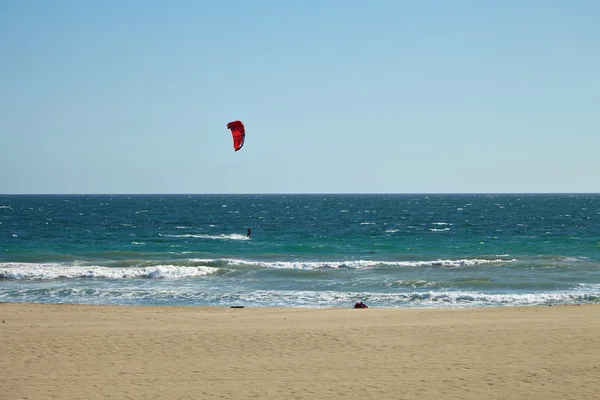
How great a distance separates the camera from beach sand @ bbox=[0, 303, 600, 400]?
393 inches

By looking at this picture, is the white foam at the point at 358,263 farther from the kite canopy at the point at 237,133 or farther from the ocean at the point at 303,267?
the kite canopy at the point at 237,133

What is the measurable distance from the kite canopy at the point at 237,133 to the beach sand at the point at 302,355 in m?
8.09

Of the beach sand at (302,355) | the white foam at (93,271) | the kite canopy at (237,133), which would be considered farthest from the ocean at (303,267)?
the kite canopy at (237,133)

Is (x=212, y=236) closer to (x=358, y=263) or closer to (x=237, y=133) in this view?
(x=358, y=263)

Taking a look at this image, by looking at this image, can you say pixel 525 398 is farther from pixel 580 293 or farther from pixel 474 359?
pixel 580 293

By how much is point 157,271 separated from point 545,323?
17.8 metres

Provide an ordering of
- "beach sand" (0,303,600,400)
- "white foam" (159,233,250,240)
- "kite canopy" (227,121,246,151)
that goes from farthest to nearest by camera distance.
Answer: "white foam" (159,233,250,240), "kite canopy" (227,121,246,151), "beach sand" (0,303,600,400)

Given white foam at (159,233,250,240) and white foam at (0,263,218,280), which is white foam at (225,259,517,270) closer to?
white foam at (0,263,218,280)

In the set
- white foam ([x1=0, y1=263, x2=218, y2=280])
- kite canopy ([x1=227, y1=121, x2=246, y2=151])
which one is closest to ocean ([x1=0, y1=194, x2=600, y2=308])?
white foam ([x1=0, y1=263, x2=218, y2=280])

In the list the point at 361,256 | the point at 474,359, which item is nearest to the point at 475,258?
→ the point at 361,256

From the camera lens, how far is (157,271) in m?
28.0

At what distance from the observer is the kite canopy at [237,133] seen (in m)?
23.2

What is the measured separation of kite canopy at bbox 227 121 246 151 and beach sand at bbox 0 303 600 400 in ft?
26.5

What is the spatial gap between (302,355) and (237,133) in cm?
1281
